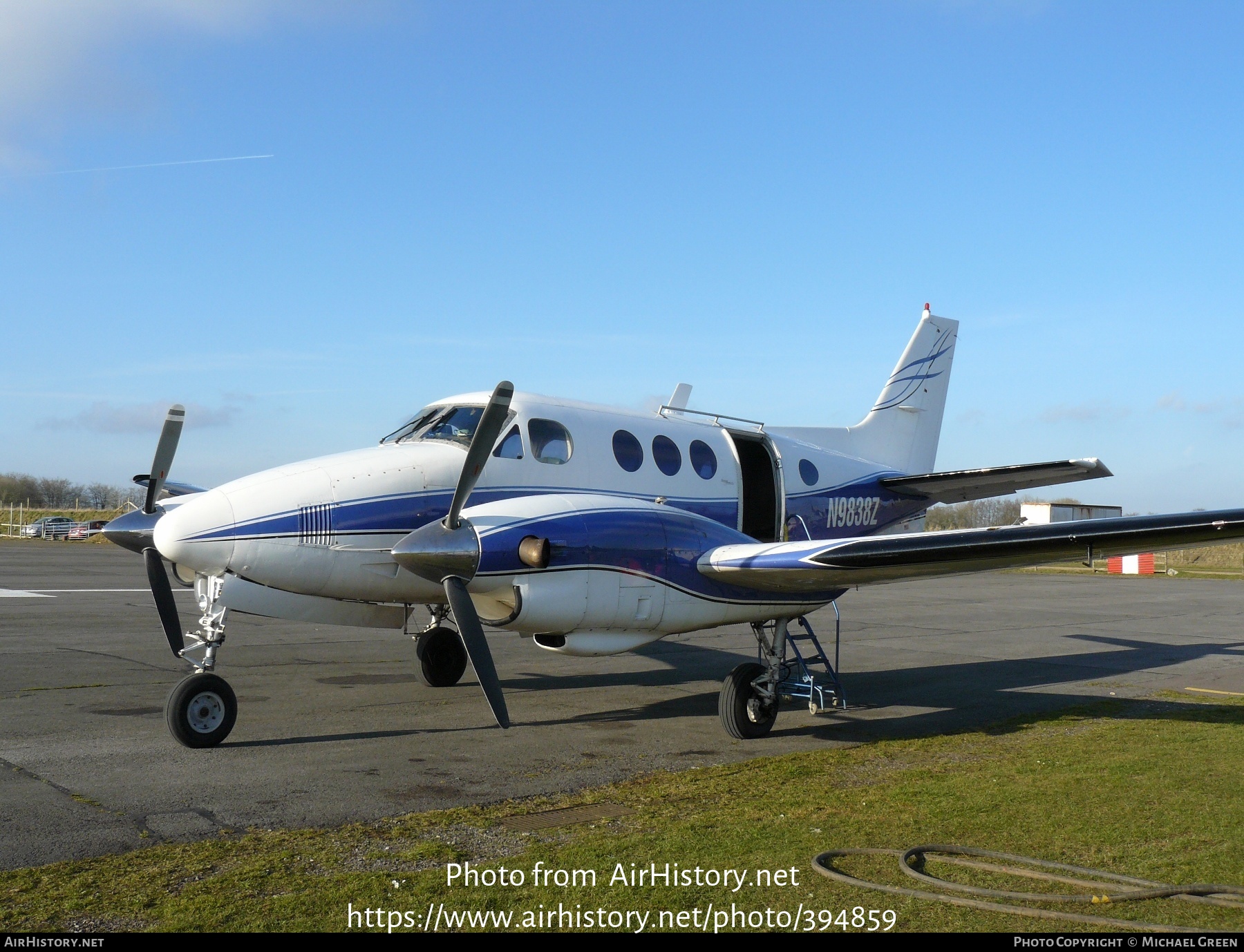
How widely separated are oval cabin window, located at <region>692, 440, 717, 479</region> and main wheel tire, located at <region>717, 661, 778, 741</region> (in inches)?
108

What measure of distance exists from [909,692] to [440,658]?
568cm

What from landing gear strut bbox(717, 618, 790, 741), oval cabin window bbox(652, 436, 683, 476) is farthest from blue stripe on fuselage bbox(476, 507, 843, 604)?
oval cabin window bbox(652, 436, 683, 476)

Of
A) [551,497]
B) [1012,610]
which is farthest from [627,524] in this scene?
[1012,610]

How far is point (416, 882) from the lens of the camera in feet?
16.4

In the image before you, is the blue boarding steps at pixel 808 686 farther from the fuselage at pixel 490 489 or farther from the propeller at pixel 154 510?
the propeller at pixel 154 510

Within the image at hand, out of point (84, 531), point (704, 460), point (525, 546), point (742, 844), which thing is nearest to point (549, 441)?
point (704, 460)

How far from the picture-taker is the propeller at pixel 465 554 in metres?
7.94

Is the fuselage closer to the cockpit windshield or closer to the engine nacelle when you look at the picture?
the cockpit windshield

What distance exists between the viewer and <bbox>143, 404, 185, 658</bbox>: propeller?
367 inches

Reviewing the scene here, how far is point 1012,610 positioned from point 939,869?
20.2 meters

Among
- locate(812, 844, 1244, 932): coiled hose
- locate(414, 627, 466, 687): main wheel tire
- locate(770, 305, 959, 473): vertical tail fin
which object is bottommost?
locate(812, 844, 1244, 932): coiled hose

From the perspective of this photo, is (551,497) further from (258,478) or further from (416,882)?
(416,882)

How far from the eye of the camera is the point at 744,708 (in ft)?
30.4

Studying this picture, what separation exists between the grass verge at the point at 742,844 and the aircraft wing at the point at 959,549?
163cm
